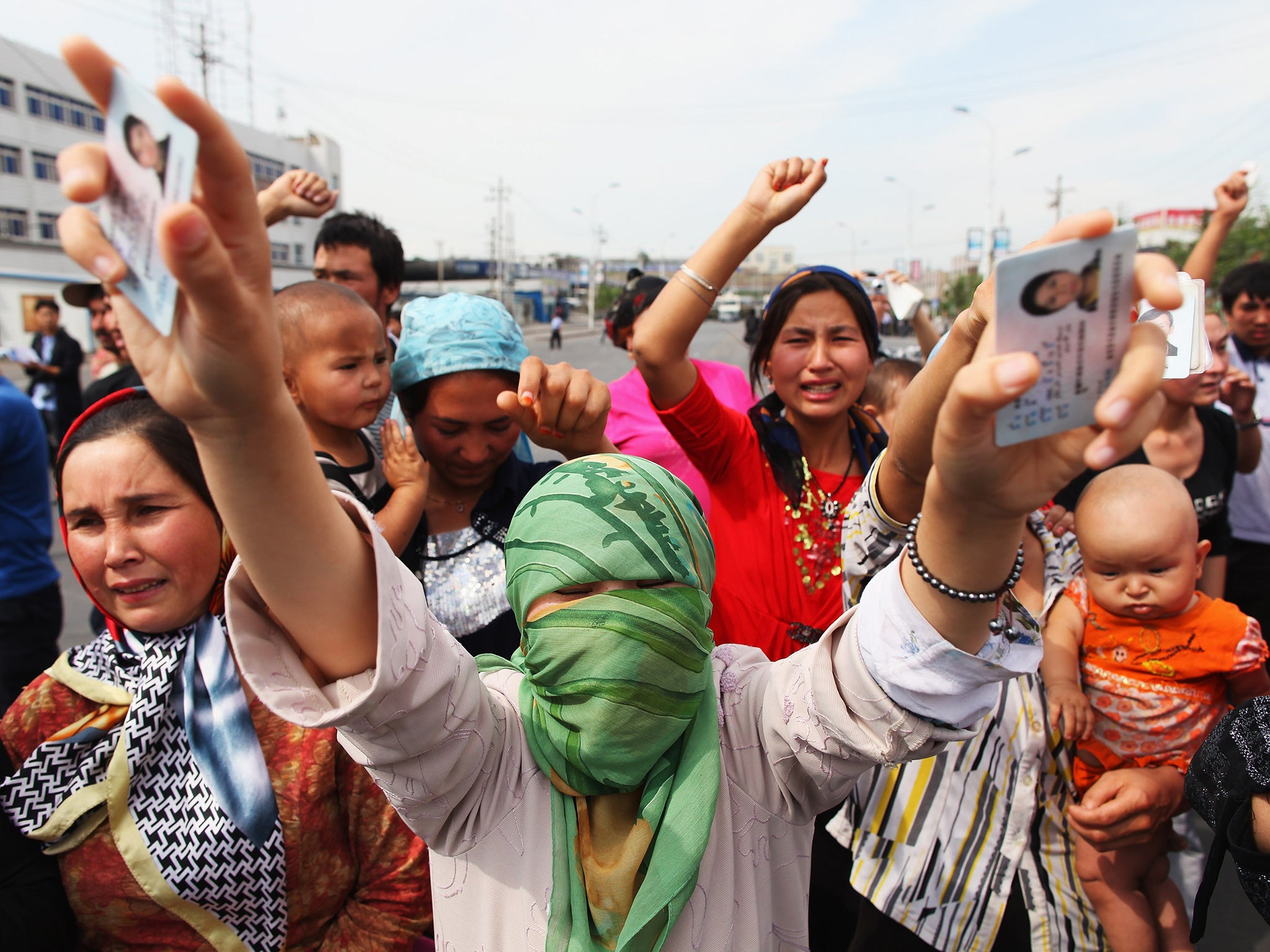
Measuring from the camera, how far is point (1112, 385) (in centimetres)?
76

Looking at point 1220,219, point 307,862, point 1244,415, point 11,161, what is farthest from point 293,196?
point 11,161

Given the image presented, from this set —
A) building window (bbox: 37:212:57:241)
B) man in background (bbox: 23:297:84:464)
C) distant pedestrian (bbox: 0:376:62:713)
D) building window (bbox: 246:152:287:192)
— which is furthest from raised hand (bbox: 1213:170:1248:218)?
building window (bbox: 246:152:287:192)

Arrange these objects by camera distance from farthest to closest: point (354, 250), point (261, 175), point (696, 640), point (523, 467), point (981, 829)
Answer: point (261, 175) < point (354, 250) < point (523, 467) < point (981, 829) < point (696, 640)

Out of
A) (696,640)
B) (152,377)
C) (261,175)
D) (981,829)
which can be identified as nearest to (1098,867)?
(981,829)

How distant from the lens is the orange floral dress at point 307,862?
1.45m

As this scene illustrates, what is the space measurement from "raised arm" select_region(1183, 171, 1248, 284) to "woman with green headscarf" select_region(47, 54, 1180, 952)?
125 inches

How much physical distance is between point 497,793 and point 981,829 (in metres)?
1.27

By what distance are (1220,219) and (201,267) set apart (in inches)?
161

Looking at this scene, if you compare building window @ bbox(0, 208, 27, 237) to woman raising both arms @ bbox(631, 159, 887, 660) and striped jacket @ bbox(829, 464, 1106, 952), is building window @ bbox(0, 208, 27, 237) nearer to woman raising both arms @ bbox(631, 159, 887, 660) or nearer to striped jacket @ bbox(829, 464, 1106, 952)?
woman raising both arms @ bbox(631, 159, 887, 660)

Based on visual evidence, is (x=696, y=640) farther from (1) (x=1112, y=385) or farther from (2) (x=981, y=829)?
(2) (x=981, y=829)

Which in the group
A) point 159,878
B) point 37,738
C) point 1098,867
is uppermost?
point 37,738

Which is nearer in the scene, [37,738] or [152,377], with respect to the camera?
[152,377]

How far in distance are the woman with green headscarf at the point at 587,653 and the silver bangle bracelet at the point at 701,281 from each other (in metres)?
0.70

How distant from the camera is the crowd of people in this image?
88 cm
